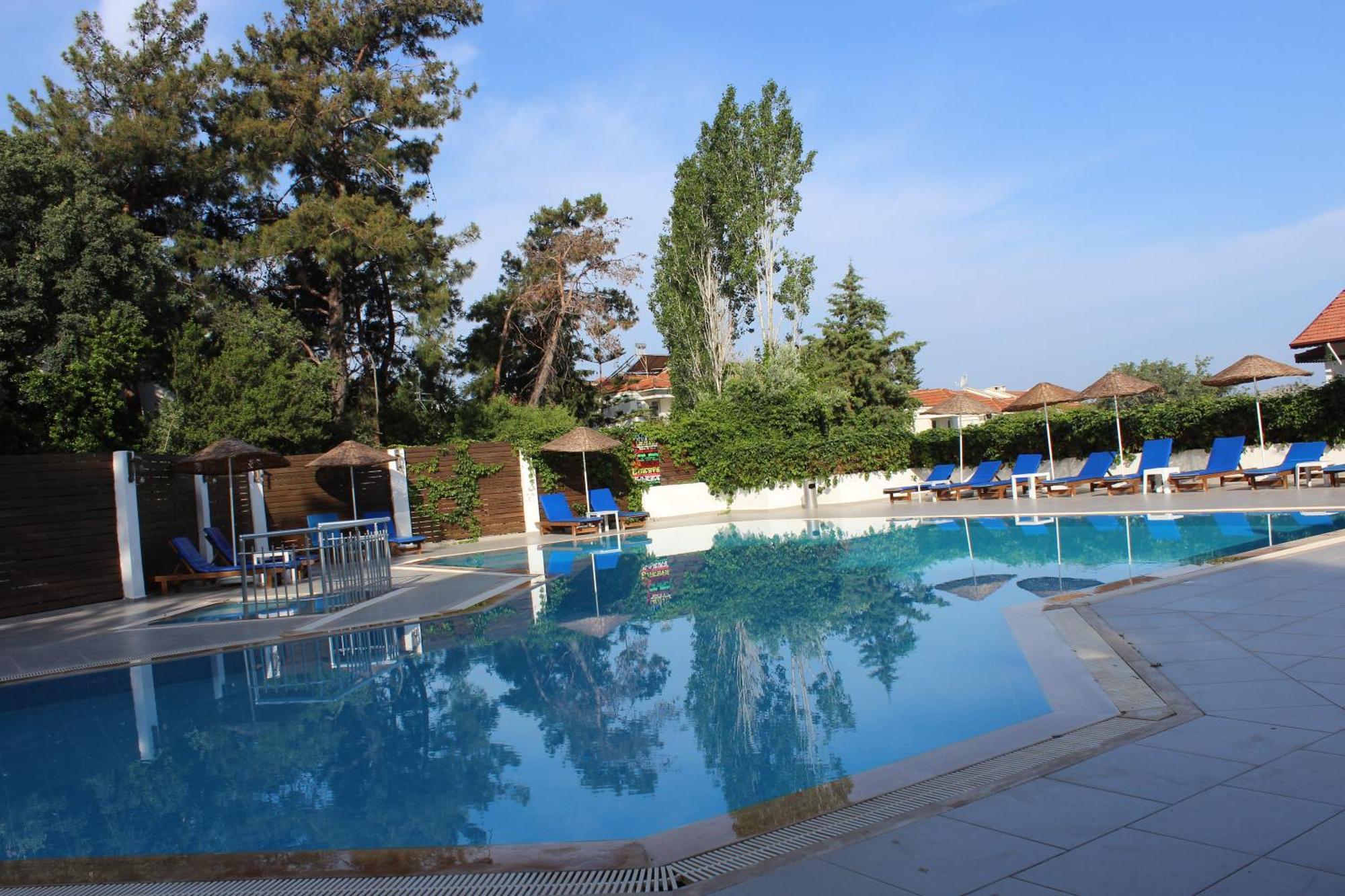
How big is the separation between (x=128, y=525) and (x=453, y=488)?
718cm

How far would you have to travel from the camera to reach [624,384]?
30.5 metres

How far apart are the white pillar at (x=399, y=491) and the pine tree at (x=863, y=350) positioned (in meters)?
14.7

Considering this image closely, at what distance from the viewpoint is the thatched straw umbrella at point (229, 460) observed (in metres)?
12.3

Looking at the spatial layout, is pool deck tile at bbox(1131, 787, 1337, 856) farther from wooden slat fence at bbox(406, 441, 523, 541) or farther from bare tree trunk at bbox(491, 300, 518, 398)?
bare tree trunk at bbox(491, 300, 518, 398)

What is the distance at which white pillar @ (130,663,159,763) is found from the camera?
5469mm

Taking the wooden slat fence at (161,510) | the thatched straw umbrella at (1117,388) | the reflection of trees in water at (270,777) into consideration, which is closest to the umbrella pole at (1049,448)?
the thatched straw umbrella at (1117,388)

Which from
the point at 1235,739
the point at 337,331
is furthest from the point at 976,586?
the point at 337,331

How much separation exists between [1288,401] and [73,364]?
2215cm

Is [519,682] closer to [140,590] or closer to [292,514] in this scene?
[140,590]

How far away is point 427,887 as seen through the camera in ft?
10.1

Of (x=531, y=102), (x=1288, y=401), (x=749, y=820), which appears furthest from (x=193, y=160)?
(x=1288, y=401)

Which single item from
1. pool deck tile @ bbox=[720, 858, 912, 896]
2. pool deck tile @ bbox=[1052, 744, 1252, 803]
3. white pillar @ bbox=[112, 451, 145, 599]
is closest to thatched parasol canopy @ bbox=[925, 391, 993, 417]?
white pillar @ bbox=[112, 451, 145, 599]

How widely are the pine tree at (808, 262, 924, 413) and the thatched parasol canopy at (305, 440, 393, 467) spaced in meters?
15.9

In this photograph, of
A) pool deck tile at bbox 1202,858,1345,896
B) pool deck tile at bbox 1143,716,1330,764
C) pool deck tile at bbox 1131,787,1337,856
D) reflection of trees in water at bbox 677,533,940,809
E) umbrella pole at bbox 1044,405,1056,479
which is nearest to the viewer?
pool deck tile at bbox 1202,858,1345,896
